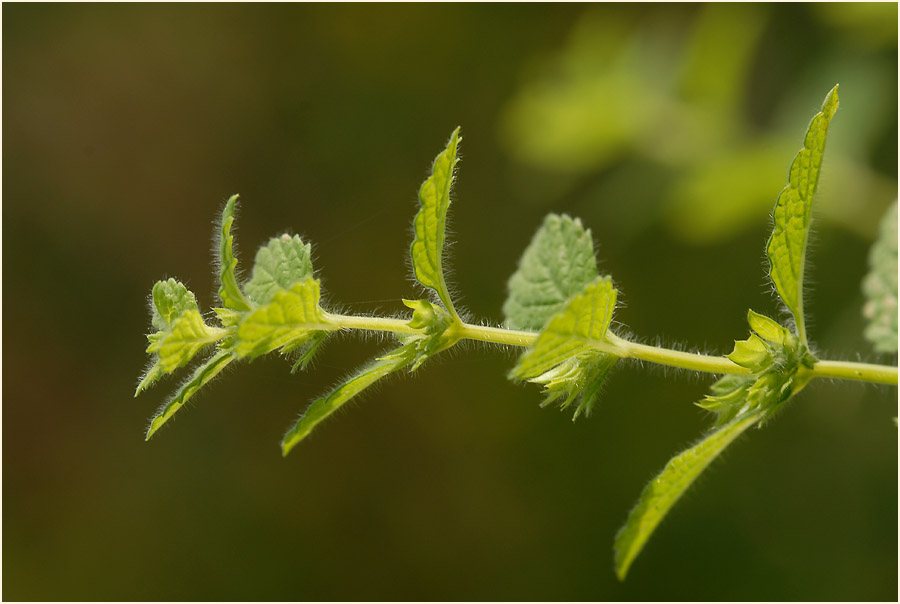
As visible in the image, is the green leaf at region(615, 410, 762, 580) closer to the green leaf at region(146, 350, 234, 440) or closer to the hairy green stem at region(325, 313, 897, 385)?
the hairy green stem at region(325, 313, 897, 385)

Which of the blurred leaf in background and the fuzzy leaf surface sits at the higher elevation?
the blurred leaf in background

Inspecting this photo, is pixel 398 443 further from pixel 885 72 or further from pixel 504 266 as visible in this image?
pixel 885 72

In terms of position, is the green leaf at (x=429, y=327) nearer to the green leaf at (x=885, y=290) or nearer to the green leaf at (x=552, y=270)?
the green leaf at (x=552, y=270)

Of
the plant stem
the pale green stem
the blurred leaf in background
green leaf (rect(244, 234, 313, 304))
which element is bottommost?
the plant stem

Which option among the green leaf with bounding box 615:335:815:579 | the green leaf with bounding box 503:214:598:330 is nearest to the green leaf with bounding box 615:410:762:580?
the green leaf with bounding box 615:335:815:579

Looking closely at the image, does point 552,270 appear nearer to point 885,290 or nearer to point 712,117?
point 885,290

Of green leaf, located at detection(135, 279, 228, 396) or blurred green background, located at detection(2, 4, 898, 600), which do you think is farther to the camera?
blurred green background, located at detection(2, 4, 898, 600)

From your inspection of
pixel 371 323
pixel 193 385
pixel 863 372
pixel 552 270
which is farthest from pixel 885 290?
pixel 193 385
